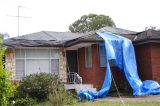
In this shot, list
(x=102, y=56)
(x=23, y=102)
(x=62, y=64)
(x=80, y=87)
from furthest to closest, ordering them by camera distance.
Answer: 1. (x=62, y=64)
2. (x=102, y=56)
3. (x=80, y=87)
4. (x=23, y=102)

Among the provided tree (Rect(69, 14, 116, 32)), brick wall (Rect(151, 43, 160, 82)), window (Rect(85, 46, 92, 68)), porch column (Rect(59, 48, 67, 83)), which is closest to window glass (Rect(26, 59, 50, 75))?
porch column (Rect(59, 48, 67, 83))

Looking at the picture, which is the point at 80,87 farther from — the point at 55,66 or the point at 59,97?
the point at 59,97

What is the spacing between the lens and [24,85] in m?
17.6

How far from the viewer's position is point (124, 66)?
19703mm

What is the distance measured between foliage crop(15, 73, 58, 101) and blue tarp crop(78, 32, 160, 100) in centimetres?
184

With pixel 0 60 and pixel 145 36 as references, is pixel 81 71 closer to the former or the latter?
pixel 145 36

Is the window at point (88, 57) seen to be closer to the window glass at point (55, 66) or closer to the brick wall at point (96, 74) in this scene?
the brick wall at point (96, 74)

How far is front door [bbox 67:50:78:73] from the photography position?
23.4m

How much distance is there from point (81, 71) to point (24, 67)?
12.9 ft

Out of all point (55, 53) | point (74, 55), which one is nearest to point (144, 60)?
point (74, 55)

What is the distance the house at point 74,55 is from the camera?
20.0 m

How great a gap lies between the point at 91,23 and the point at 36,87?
129ft

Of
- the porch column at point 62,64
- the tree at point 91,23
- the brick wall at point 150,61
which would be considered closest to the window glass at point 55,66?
the porch column at point 62,64

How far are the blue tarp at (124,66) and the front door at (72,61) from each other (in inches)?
139
